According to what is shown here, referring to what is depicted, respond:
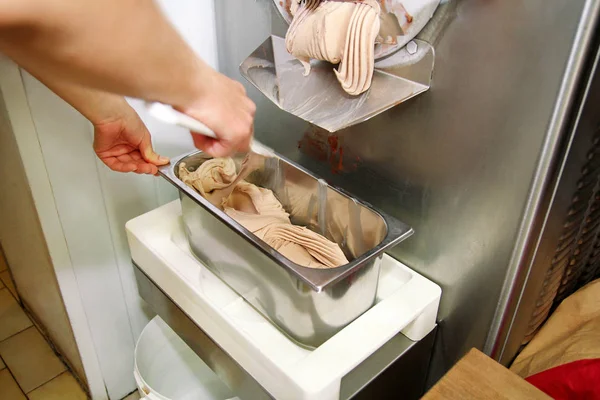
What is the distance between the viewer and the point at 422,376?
0.91 m

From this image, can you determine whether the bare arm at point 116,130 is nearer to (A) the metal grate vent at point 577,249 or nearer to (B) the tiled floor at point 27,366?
(A) the metal grate vent at point 577,249

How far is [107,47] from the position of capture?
0.39 meters

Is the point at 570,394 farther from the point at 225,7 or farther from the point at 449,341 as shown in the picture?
the point at 225,7

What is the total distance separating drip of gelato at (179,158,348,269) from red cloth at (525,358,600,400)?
1.12 ft

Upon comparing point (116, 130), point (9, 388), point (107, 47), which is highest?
point (107, 47)

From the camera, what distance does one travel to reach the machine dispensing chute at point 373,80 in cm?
70

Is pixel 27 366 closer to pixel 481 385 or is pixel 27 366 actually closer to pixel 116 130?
pixel 116 130

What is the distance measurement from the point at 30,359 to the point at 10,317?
0.67 ft

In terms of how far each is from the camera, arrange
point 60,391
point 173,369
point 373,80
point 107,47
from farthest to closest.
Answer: point 60,391
point 173,369
point 373,80
point 107,47

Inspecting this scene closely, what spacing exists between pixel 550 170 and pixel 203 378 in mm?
952

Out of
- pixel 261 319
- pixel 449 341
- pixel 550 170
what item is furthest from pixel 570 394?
pixel 261 319

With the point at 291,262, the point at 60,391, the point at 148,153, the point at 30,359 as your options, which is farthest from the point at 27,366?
the point at 291,262

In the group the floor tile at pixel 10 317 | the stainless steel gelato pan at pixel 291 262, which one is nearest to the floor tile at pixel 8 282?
the floor tile at pixel 10 317

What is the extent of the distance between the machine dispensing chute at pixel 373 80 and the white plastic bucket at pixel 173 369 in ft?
2.09
